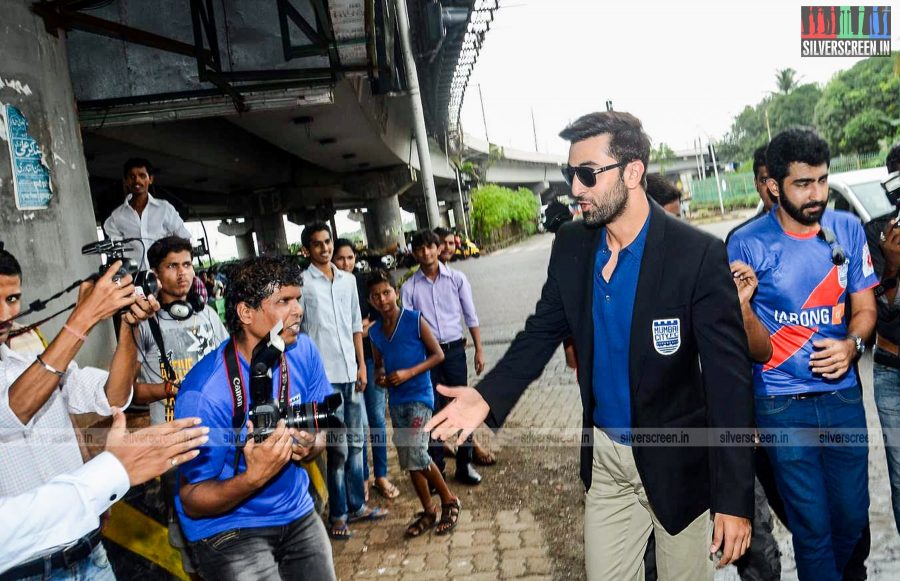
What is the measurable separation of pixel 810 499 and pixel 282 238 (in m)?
28.9

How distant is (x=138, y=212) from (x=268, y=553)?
396 cm

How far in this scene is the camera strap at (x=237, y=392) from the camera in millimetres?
2721

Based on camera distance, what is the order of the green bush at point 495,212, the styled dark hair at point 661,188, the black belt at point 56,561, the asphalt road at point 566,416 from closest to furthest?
1. the black belt at point 56,561
2. the asphalt road at point 566,416
3. the styled dark hair at point 661,188
4. the green bush at point 495,212

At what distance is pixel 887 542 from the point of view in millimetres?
3945

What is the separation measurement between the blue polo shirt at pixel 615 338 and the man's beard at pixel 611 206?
0.39 ft

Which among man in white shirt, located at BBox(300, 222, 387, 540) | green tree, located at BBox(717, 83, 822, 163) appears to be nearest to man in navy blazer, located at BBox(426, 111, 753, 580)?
man in white shirt, located at BBox(300, 222, 387, 540)

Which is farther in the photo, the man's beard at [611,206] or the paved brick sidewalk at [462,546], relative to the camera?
the paved brick sidewalk at [462,546]

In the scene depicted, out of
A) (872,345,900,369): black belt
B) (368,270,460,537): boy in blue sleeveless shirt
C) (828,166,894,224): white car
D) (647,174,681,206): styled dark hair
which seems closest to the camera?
(872,345,900,369): black belt

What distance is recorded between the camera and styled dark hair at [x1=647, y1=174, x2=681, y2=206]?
4.62 m

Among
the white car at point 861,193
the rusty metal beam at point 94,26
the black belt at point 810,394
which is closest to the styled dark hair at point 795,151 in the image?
the black belt at point 810,394

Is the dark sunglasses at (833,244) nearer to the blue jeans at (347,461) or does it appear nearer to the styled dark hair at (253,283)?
the styled dark hair at (253,283)

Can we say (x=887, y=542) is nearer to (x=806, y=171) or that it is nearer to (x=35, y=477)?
(x=806, y=171)

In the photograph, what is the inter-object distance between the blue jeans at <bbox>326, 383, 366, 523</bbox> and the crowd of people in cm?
143

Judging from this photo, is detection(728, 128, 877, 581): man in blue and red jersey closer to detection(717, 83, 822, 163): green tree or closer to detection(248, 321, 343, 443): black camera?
detection(248, 321, 343, 443): black camera
